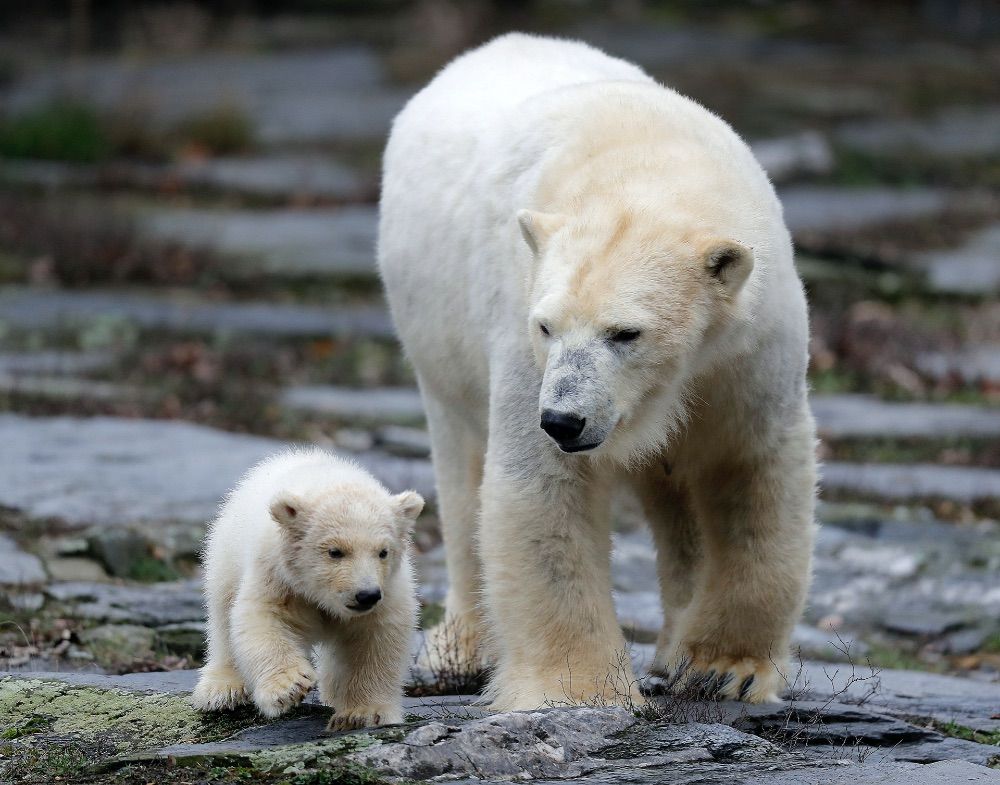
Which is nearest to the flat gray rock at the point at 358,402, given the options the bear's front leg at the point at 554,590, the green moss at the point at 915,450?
the green moss at the point at 915,450

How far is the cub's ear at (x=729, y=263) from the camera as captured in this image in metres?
4.12

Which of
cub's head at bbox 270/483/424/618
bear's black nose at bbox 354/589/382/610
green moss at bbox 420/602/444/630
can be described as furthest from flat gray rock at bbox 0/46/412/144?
bear's black nose at bbox 354/589/382/610

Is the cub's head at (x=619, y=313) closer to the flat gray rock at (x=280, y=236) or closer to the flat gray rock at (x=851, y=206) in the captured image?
the flat gray rock at (x=280, y=236)

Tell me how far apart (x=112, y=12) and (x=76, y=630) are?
21001mm

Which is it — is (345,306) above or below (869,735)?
above

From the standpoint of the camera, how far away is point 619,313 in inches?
158

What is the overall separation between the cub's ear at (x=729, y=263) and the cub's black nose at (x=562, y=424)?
56cm

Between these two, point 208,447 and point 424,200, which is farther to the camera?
point 208,447

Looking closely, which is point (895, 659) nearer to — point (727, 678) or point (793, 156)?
point (727, 678)

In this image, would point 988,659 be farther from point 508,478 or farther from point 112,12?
point 112,12

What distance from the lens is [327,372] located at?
11.6 m

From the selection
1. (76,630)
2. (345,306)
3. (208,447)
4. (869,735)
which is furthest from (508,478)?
(345,306)

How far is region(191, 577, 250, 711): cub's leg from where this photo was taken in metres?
4.28

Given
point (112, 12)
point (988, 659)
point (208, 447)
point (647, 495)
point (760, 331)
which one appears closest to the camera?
point (760, 331)
